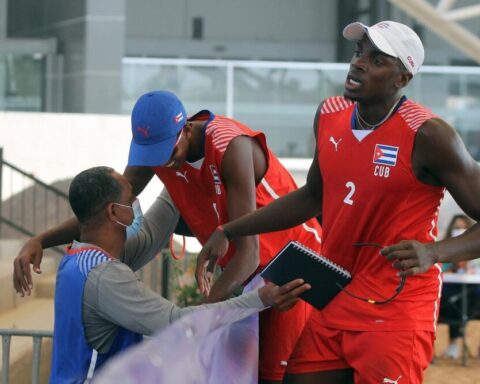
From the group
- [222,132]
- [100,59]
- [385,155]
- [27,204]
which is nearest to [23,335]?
[222,132]

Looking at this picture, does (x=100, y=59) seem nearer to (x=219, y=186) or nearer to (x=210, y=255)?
(x=219, y=186)

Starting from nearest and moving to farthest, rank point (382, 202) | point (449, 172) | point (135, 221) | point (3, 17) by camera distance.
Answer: point (449, 172)
point (382, 202)
point (135, 221)
point (3, 17)

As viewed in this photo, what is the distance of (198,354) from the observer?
12.3ft

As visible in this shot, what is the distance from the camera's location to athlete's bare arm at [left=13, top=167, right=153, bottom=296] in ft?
14.0

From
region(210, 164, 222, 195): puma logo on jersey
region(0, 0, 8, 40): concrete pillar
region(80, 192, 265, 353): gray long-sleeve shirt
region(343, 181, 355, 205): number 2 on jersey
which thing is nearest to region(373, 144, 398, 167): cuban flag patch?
region(343, 181, 355, 205): number 2 on jersey

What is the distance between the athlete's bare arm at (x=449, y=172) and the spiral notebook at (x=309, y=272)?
0.29 metres

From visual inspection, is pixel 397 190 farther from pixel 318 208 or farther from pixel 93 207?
pixel 93 207

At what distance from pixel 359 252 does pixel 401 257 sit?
Answer: 1.30ft

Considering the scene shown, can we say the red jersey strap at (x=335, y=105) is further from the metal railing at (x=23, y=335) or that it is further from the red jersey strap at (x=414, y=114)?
the metal railing at (x=23, y=335)

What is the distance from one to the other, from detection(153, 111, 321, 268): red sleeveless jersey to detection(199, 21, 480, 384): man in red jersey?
1.54 feet

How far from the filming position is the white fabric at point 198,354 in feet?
11.3

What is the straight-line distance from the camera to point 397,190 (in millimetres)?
3557

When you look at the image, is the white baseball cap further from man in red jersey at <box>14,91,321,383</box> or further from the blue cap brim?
the blue cap brim

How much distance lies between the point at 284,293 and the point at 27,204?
11337 mm
